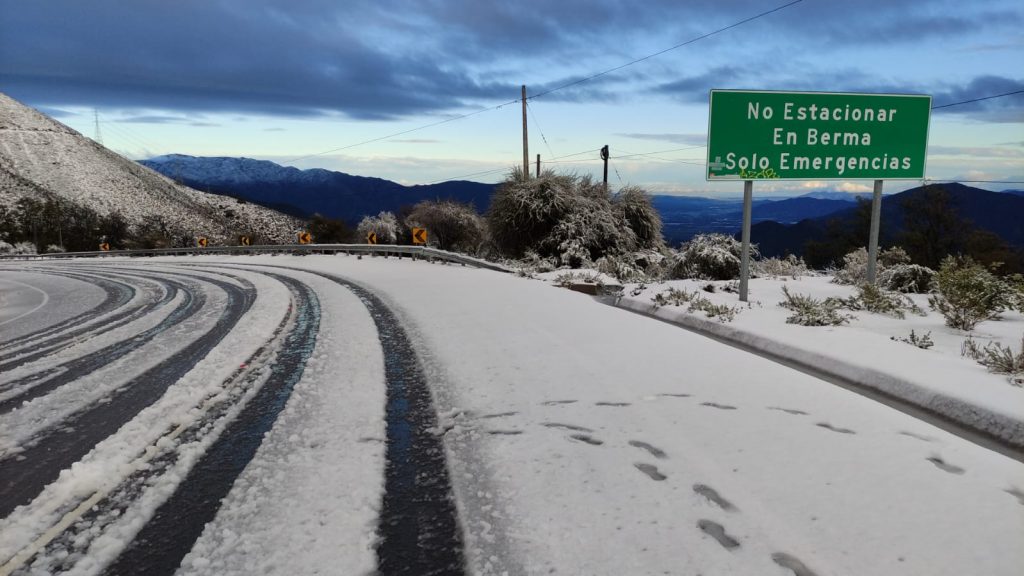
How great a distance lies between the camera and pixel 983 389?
197 inches

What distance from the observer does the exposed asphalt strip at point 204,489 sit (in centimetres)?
278

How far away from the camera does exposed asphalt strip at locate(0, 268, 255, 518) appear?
11.9ft

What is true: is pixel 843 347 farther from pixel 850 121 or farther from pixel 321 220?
pixel 321 220

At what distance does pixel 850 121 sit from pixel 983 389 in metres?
7.46

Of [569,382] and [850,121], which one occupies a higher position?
[850,121]

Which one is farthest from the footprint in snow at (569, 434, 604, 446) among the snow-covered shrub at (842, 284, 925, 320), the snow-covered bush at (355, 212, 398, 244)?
the snow-covered bush at (355, 212, 398, 244)

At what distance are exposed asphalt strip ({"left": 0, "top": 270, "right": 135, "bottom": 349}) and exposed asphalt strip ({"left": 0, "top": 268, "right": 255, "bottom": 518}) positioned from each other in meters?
4.12

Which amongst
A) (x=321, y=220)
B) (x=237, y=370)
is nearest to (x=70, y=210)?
(x=321, y=220)

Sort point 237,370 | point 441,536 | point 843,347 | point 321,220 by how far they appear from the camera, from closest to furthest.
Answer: point 441,536 < point 237,370 < point 843,347 < point 321,220

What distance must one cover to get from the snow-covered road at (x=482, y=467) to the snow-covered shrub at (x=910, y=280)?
7.65 meters

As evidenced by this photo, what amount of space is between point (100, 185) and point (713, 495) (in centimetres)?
16958

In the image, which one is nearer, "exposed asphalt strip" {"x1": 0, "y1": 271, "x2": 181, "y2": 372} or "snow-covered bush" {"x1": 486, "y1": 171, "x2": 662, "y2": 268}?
"exposed asphalt strip" {"x1": 0, "y1": 271, "x2": 181, "y2": 372}

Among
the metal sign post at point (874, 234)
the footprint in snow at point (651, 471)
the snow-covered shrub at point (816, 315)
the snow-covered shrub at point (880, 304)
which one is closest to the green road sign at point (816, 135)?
the metal sign post at point (874, 234)

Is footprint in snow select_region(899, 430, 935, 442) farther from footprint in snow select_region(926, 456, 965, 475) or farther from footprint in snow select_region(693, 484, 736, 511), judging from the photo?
footprint in snow select_region(693, 484, 736, 511)
